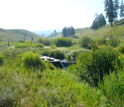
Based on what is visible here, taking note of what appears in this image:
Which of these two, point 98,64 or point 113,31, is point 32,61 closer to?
point 98,64

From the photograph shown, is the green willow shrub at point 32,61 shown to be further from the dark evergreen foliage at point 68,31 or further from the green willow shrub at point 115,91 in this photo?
the dark evergreen foliage at point 68,31

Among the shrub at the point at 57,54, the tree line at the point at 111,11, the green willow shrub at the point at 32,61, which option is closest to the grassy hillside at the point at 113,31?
the tree line at the point at 111,11

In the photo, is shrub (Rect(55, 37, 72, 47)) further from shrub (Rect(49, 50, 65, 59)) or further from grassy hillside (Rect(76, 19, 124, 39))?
grassy hillside (Rect(76, 19, 124, 39))

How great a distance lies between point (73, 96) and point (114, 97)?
1113 mm

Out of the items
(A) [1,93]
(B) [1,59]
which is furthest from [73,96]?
(B) [1,59]

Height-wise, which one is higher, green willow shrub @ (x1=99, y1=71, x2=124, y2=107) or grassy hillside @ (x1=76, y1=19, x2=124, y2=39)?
grassy hillside @ (x1=76, y1=19, x2=124, y2=39)

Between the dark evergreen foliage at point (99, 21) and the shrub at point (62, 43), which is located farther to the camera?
the dark evergreen foliage at point (99, 21)

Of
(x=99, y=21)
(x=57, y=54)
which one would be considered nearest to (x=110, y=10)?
(x=99, y=21)

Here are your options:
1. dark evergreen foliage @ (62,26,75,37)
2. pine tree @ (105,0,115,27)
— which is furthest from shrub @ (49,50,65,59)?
dark evergreen foliage @ (62,26,75,37)

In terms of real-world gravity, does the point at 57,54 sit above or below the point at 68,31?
below

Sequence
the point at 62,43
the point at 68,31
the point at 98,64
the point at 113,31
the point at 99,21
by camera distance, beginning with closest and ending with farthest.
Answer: the point at 98,64, the point at 62,43, the point at 113,31, the point at 99,21, the point at 68,31

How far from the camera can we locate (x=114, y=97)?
3379 millimetres

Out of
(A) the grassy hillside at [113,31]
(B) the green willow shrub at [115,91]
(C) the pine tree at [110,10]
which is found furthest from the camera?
(C) the pine tree at [110,10]

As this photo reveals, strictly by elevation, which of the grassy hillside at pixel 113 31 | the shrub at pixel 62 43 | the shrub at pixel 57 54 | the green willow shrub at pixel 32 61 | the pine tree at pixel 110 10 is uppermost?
the pine tree at pixel 110 10
